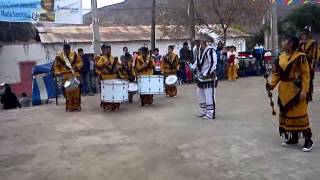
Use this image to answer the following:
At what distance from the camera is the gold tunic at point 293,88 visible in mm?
7758

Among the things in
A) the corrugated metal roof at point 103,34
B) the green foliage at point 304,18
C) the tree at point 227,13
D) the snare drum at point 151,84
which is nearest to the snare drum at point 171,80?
the snare drum at point 151,84

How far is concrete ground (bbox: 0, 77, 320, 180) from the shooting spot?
7086 mm

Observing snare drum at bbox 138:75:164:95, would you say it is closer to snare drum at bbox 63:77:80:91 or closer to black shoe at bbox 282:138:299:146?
snare drum at bbox 63:77:80:91

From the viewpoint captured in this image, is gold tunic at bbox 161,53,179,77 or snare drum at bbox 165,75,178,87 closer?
snare drum at bbox 165,75,178,87

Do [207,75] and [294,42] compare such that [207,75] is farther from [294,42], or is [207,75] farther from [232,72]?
[232,72]

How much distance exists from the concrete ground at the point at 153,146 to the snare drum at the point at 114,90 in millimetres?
383

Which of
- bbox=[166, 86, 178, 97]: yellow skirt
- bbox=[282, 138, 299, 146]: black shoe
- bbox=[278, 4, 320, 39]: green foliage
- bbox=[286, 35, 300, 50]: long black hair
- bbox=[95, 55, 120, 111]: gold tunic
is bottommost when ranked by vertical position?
bbox=[282, 138, 299, 146]: black shoe

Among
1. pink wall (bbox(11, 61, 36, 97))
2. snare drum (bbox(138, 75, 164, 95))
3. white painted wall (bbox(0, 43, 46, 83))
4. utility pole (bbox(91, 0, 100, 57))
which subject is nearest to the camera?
snare drum (bbox(138, 75, 164, 95))

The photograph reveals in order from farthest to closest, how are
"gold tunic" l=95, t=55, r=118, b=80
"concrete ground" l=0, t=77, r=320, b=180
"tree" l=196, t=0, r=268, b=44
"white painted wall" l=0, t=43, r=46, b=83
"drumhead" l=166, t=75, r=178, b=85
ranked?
"white painted wall" l=0, t=43, r=46, b=83 < "tree" l=196, t=0, r=268, b=44 < "drumhead" l=166, t=75, r=178, b=85 < "gold tunic" l=95, t=55, r=118, b=80 < "concrete ground" l=0, t=77, r=320, b=180

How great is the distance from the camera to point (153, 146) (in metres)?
8.72

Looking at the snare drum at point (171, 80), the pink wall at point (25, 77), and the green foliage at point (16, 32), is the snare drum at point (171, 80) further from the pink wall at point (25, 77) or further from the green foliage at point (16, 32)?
the green foliage at point (16, 32)

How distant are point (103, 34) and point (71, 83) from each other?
23.8 metres

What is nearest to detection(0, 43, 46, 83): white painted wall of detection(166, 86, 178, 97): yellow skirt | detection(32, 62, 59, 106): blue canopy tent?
detection(32, 62, 59, 106): blue canopy tent

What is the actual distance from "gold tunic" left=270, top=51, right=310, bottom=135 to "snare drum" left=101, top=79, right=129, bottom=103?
16.6 ft
